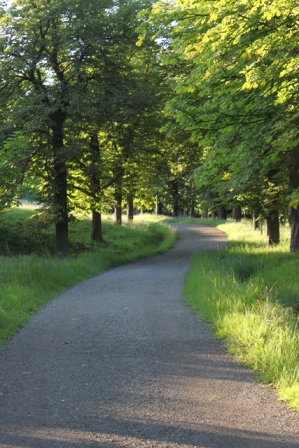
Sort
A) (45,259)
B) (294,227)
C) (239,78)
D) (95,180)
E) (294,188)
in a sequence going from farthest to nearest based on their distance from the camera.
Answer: (95,180) → (294,227) → (45,259) → (294,188) → (239,78)

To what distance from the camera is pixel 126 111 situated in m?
20.5

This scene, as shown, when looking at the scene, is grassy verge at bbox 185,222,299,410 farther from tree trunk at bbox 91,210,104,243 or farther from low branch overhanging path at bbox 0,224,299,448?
tree trunk at bbox 91,210,104,243

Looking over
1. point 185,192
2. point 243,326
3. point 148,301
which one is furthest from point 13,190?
point 185,192

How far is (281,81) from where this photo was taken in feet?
31.1

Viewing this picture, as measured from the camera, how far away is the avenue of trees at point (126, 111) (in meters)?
10.3

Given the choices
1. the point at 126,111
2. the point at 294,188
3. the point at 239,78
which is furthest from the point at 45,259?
the point at 239,78

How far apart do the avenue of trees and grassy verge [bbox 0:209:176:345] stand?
5.54ft

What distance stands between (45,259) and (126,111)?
266 inches

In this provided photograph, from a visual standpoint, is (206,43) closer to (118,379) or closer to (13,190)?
(118,379)

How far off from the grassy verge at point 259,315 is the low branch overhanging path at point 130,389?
0.68 ft

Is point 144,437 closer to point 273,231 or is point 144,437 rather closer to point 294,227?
point 294,227

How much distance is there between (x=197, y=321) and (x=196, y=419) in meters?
4.57

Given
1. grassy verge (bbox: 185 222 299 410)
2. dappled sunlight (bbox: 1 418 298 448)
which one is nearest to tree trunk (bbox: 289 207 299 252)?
grassy verge (bbox: 185 222 299 410)

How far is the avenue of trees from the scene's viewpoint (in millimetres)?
10266
